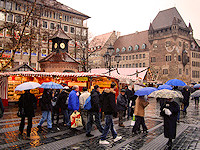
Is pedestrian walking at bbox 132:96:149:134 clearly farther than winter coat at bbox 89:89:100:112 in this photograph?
Yes

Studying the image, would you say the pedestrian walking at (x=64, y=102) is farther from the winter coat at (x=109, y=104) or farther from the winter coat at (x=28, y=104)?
the winter coat at (x=109, y=104)

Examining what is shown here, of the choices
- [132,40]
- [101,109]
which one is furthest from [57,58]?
[132,40]

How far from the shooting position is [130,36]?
2761 inches

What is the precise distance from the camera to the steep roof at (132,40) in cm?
6372

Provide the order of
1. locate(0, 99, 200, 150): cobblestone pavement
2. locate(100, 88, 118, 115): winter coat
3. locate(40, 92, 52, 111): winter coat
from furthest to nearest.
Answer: locate(40, 92, 52, 111): winter coat, locate(100, 88, 118, 115): winter coat, locate(0, 99, 200, 150): cobblestone pavement

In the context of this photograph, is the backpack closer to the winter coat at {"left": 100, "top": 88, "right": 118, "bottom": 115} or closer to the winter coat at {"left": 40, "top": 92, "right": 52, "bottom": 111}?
the winter coat at {"left": 100, "top": 88, "right": 118, "bottom": 115}

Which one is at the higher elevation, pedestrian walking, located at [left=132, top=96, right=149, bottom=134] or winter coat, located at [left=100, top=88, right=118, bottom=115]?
winter coat, located at [left=100, top=88, right=118, bottom=115]

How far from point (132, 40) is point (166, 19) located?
14772 millimetres

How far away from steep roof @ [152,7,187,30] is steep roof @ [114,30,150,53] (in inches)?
265

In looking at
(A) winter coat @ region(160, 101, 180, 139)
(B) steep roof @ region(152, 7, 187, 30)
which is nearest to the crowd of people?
(A) winter coat @ region(160, 101, 180, 139)

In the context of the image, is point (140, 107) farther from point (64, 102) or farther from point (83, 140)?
point (64, 102)

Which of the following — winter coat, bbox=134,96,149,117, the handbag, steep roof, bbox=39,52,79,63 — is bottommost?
the handbag

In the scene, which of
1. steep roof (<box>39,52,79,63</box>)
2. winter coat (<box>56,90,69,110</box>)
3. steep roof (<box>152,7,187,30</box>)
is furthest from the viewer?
steep roof (<box>152,7,187,30</box>)

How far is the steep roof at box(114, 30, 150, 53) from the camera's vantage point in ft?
209
